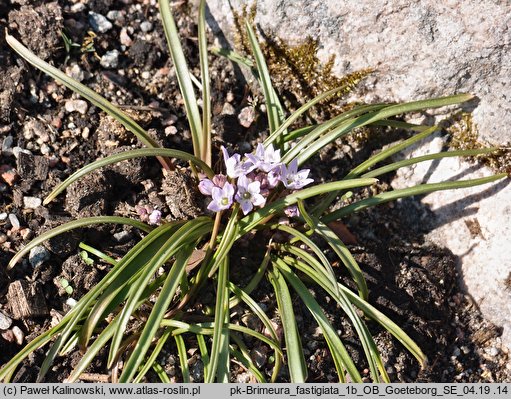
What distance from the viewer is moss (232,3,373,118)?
140 inches

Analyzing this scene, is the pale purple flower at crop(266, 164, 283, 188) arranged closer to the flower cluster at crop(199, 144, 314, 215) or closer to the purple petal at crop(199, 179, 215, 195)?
the flower cluster at crop(199, 144, 314, 215)

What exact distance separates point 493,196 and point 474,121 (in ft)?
1.30

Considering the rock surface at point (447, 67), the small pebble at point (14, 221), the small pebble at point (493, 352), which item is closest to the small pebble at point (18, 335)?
the small pebble at point (14, 221)

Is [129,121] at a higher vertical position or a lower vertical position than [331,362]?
higher

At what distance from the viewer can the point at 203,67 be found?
3.29 m

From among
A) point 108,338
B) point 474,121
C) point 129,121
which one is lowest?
point 108,338

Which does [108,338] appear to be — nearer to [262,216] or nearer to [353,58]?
[262,216]

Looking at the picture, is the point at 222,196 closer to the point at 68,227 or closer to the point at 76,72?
the point at 68,227

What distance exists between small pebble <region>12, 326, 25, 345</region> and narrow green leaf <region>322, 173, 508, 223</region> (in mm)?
1521

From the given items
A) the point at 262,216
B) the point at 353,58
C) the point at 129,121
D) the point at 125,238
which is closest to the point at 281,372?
the point at 262,216

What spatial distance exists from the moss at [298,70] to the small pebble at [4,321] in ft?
6.08

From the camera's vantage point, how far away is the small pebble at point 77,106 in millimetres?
3588

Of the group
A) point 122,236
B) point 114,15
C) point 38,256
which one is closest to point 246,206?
point 122,236

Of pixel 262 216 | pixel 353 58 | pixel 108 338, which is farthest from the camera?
pixel 353 58
